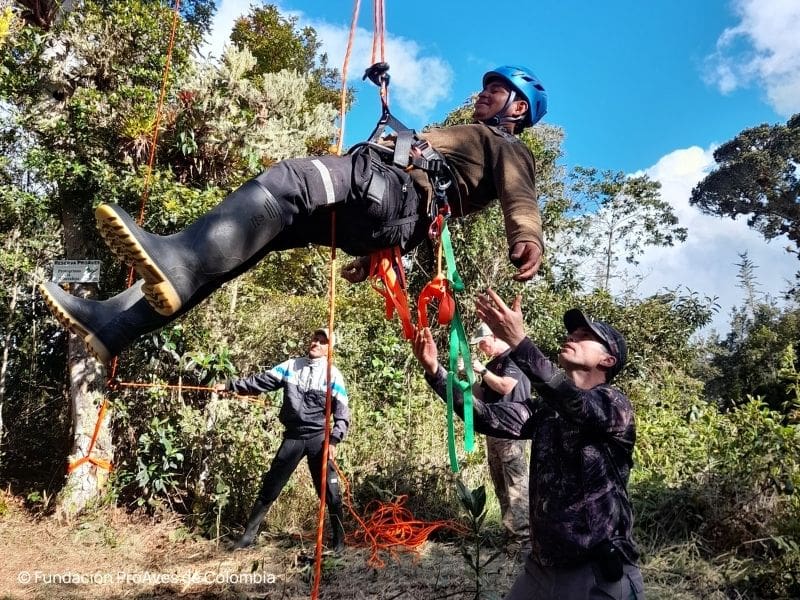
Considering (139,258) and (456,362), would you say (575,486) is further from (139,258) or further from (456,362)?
(139,258)

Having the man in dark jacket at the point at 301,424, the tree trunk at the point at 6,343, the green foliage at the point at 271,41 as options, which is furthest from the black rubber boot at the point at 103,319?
the green foliage at the point at 271,41

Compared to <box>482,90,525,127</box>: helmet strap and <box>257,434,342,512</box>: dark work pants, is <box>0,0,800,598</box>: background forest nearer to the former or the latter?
<box>257,434,342,512</box>: dark work pants

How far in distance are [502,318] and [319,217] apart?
2.32 ft

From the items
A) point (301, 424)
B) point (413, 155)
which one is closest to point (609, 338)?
point (413, 155)

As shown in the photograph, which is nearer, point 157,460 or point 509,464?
point 509,464

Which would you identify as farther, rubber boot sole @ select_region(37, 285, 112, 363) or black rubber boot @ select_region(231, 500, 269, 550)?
black rubber boot @ select_region(231, 500, 269, 550)

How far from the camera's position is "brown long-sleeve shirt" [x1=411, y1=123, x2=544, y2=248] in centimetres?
215

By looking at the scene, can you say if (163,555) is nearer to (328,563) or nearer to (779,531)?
(328,563)

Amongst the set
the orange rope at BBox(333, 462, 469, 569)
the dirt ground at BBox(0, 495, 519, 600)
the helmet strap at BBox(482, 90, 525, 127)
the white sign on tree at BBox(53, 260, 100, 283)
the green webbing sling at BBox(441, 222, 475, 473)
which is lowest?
the dirt ground at BBox(0, 495, 519, 600)

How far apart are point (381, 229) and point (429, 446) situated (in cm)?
411

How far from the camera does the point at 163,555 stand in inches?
187

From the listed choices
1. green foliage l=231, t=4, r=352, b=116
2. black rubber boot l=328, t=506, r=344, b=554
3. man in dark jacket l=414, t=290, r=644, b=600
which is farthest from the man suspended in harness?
green foliage l=231, t=4, r=352, b=116

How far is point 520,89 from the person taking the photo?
2451mm

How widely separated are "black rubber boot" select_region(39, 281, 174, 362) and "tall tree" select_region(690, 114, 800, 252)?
25404mm
